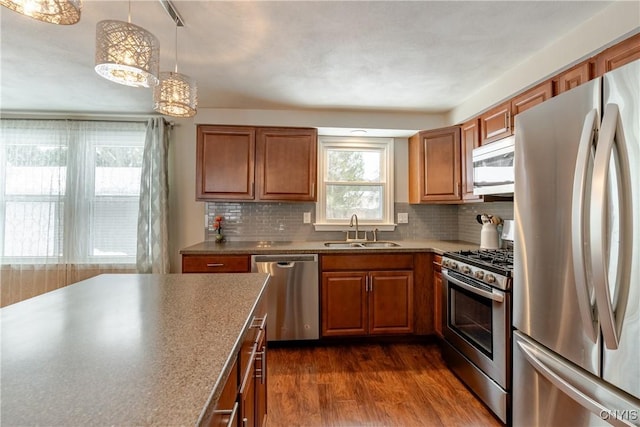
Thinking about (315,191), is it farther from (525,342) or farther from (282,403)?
(525,342)

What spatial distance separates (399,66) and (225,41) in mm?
1231

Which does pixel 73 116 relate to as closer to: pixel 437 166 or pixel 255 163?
pixel 255 163

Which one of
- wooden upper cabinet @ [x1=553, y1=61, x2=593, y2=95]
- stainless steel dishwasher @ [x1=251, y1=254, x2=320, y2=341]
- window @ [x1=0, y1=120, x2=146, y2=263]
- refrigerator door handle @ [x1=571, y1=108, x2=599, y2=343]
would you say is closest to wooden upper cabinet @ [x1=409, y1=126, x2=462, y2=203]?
wooden upper cabinet @ [x1=553, y1=61, x2=593, y2=95]

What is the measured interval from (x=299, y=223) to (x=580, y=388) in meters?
2.54

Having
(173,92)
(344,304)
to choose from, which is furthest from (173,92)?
(344,304)

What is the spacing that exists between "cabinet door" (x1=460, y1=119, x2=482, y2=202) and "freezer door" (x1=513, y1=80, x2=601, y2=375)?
1059mm

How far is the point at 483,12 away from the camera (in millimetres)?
1545

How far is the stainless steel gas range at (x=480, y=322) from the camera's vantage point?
65.4 inches

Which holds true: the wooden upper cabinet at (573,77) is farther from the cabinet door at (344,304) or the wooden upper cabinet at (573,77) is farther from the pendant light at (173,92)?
the pendant light at (173,92)

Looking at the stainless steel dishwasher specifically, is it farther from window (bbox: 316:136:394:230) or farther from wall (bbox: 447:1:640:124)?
wall (bbox: 447:1:640:124)

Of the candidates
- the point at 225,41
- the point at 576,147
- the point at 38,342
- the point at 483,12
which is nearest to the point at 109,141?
the point at 225,41

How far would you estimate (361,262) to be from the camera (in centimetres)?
266

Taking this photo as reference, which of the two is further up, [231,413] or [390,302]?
[231,413]

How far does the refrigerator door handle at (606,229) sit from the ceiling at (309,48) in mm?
939
